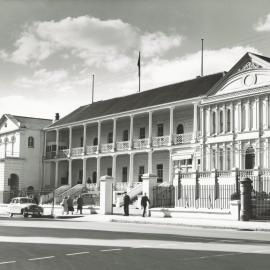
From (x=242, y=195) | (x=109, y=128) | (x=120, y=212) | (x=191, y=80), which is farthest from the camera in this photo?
(x=109, y=128)

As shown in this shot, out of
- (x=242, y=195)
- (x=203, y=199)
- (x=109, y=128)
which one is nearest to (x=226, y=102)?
(x=203, y=199)

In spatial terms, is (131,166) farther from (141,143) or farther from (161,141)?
(161,141)

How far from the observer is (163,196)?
33281 mm

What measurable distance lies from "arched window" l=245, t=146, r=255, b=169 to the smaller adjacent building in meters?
28.3

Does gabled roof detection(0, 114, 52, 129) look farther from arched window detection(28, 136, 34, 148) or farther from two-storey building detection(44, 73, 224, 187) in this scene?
two-storey building detection(44, 73, 224, 187)

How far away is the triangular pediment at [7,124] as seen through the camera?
6000 centimetres

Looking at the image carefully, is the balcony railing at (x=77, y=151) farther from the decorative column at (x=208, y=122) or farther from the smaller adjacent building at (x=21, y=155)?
the decorative column at (x=208, y=122)

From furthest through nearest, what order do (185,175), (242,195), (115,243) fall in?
(185,175)
(242,195)
(115,243)

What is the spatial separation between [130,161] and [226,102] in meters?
12.9

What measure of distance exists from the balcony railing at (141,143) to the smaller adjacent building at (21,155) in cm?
1558

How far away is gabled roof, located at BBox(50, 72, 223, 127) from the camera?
41.9m

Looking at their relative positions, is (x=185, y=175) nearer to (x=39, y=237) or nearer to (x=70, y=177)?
(x=39, y=237)

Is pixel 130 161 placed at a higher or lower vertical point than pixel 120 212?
higher

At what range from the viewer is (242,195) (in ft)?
86.7
